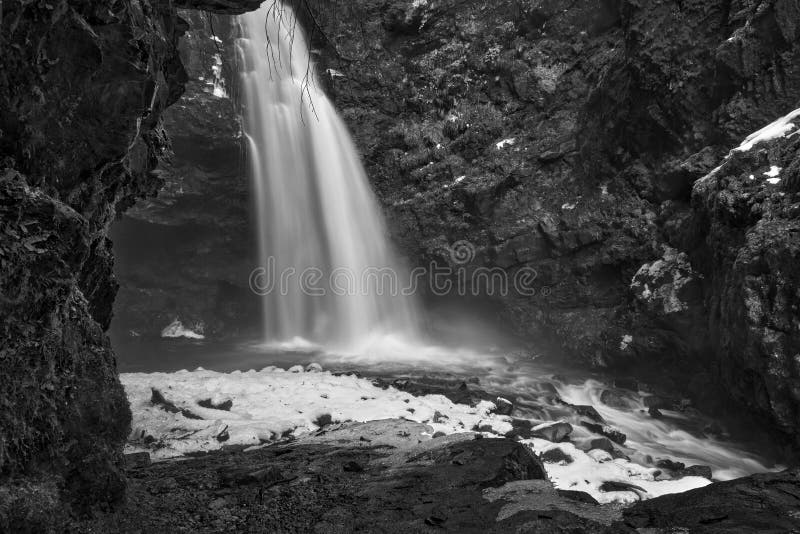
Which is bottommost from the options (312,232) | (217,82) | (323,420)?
(323,420)

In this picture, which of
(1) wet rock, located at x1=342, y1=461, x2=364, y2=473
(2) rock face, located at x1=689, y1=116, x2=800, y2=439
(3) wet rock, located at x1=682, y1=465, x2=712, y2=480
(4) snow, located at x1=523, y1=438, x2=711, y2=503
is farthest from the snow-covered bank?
(2) rock face, located at x1=689, y1=116, x2=800, y2=439

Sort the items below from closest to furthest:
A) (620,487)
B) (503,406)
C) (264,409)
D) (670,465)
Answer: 1. (620,487)
2. (670,465)
3. (264,409)
4. (503,406)

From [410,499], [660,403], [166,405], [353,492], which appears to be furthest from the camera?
[660,403]

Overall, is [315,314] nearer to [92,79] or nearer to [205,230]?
[205,230]

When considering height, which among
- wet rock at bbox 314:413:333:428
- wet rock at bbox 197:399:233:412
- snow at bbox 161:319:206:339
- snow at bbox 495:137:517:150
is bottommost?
wet rock at bbox 314:413:333:428

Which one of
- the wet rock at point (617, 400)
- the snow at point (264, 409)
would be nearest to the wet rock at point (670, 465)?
the snow at point (264, 409)

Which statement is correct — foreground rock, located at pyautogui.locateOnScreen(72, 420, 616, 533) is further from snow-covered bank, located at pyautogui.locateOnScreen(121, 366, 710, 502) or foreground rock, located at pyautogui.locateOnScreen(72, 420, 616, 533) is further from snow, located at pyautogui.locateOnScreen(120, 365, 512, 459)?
snow, located at pyautogui.locateOnScreen(120, 365, 512, 459)

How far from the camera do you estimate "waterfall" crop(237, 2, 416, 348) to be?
18.8 metres

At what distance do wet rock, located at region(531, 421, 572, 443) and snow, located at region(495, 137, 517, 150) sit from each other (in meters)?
12.4

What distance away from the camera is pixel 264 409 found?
7125 mm

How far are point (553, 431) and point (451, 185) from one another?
1195 cm

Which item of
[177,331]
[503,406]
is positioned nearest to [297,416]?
[503,406]

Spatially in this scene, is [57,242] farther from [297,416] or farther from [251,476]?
[297,416]

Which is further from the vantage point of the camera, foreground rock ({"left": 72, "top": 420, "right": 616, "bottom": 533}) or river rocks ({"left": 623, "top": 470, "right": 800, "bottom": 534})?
foreground rock ({"left": 72, "top": 420, "right": 616, "bottom": 533})
